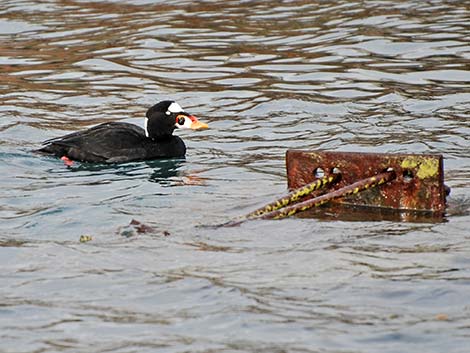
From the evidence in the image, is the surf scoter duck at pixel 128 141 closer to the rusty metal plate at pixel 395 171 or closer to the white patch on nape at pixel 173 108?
the white patch on nape at pixel 173 108

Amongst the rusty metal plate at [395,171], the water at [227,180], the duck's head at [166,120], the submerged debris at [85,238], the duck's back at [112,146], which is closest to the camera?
the water at [227,180]

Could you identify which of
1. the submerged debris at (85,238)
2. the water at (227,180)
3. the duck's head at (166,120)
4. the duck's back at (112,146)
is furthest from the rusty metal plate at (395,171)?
the duck's head at (166,120)

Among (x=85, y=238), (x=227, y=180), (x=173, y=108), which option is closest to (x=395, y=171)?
(x=85, y=238)

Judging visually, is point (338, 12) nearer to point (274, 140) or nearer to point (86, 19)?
point (86, 19)

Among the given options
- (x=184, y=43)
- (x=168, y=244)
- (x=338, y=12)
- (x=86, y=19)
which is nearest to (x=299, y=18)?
(x=338, y=12)

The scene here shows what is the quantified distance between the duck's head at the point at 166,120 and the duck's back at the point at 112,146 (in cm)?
8

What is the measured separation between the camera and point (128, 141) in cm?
1320

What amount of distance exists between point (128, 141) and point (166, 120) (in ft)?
1.76

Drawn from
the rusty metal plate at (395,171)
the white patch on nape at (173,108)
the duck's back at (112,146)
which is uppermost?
the rusty metal plate at (395,171)

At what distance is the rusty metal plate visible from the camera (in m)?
9.38

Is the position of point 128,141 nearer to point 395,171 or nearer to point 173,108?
point 173,108

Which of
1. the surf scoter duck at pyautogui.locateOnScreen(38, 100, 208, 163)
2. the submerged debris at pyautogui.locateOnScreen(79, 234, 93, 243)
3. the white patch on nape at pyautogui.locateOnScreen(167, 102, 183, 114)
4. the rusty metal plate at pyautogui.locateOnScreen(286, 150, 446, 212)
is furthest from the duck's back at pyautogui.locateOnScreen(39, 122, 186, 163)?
the submerged debris at pyautogui.locateOnScreen(79, 234, 93, 243)

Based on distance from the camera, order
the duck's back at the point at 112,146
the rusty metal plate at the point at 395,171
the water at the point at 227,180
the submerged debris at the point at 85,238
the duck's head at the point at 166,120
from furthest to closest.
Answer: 1. the duck's head at the point at 166,120
2. the duck's back at the point at 112,146
3. the rusty metal plate at the point at 395,171
4. the submerged debris at the point at 85,238
5. the water at the point at 227,180

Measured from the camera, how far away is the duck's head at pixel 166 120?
1345cm
